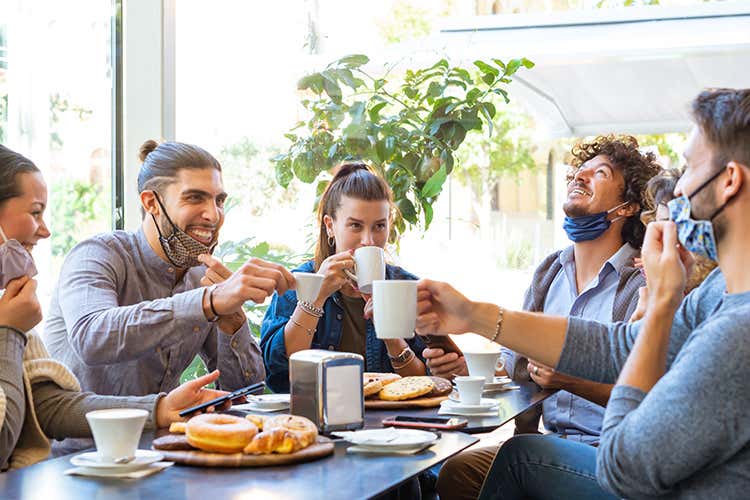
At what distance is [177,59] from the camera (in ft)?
14.2

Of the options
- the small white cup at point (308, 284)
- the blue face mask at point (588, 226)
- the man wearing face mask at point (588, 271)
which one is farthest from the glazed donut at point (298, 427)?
the blue face mask at point (588, 226)

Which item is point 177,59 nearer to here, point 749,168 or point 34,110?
point 34,110

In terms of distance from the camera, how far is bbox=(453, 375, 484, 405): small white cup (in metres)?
2.42

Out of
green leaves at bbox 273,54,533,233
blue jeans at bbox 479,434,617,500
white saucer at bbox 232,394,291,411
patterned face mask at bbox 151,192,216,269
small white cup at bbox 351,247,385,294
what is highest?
green leaves at bbox 273,54,533,233

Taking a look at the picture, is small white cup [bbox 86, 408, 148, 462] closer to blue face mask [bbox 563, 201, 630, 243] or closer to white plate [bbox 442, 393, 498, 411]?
white plate [bbox 442, 393, 498, 411]

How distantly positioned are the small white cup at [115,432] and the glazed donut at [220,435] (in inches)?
5.2

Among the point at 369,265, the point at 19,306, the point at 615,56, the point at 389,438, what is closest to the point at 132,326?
the point at 19,306

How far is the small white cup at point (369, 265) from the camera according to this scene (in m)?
2.71

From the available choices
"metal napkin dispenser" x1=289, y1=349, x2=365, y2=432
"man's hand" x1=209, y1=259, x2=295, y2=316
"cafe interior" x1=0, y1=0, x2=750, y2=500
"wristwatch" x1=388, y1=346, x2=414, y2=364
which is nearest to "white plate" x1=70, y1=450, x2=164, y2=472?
"cafe interior" x1=0, y1=0, x2=750, y2=500

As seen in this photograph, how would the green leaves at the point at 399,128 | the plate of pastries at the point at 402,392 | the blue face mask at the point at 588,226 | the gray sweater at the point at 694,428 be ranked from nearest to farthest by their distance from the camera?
the gray sweater at the point at 694,428
the plate of pastries at the point at 402,392
the blue face mask at the point at 588,226
the green leaves at the point at 399,128

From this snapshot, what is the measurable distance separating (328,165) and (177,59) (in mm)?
825

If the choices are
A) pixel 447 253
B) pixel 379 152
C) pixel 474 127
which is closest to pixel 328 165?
pixel 379 152

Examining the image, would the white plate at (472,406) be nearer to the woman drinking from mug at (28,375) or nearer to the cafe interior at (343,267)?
the cafe interior at (343,267)

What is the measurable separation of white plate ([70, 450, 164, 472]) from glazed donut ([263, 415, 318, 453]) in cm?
23
